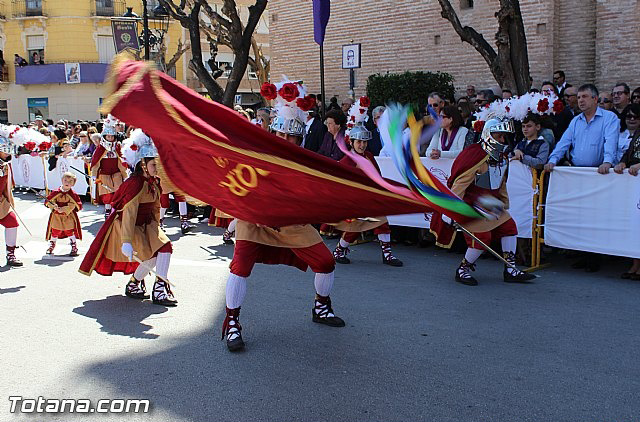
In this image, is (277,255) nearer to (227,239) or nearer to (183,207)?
(227,239)

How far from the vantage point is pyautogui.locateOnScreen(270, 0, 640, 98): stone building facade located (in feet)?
45.0

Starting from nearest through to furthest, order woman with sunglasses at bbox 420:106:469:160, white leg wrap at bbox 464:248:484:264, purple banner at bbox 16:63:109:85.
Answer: white leg wrap at bbox 464:248:484:264 → woman with sunglasses at bbox 420:106:469:160 → purple banner at bbox 16:63:109:85

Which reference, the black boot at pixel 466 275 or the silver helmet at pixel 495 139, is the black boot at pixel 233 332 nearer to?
the black boot at pixel 466 275

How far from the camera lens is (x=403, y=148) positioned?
4.44 metres

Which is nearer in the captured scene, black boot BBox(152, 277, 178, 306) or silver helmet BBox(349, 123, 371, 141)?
black boot BBox(152, 277, 178, 306)

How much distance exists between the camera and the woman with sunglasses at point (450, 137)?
9031 millimetres

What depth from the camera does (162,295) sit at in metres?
6.75

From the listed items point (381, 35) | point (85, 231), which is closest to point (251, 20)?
point (381, 35)

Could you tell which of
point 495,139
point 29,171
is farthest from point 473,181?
point 29,171

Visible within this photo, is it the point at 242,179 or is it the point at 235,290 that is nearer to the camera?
the point at 242,179

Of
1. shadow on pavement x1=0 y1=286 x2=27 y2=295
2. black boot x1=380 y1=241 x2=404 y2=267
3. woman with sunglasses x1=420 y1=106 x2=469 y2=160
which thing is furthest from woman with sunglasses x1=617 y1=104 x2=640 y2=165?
shadow on pavement x1=0 y1=286 x2=27 y2=295

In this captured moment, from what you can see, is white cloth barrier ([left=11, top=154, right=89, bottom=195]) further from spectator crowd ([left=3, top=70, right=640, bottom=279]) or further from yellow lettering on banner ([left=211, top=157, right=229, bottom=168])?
yellow lettering on banner ([left=211, top=157, right=229, bottom=168])

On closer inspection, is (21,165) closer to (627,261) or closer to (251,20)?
(251,20)

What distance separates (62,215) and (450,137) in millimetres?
5306
